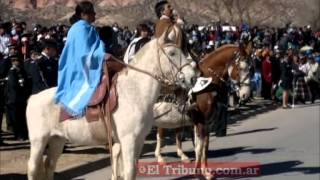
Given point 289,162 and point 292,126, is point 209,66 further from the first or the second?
point 292,126

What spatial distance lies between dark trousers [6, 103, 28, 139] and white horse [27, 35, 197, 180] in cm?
636

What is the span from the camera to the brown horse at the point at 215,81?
12203mm

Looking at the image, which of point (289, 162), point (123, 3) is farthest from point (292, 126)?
point (123, 3)

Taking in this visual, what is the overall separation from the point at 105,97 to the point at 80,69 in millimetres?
416

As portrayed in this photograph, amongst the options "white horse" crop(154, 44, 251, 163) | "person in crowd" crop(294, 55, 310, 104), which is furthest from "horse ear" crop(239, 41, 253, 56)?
"person in crowd" crop(294, 55, 310, 104)

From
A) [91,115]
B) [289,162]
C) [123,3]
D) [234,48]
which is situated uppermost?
[123,3]

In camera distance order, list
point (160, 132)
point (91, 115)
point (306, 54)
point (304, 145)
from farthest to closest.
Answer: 1. point (306, 54)
2. point (304, 145)
3. point (160, 132)
4. point (91, 115)

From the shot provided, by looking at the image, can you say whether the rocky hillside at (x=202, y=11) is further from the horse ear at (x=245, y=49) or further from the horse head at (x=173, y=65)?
the horse head at (x=173, y=65)

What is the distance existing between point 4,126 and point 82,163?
18.9 feet

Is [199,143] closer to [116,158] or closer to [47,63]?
[47,63]

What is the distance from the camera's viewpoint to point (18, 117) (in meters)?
15.2

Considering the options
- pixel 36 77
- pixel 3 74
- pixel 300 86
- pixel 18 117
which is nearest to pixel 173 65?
pixel 36 77

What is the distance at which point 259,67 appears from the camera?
27.8 meters

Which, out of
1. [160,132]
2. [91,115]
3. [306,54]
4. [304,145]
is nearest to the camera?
[91,115]
